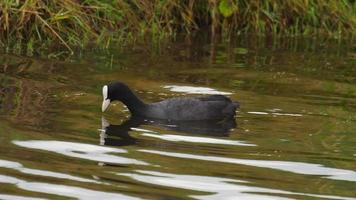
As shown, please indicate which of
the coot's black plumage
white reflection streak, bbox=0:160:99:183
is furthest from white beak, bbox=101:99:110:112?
white reflection streak, bbox=0:160:99:183

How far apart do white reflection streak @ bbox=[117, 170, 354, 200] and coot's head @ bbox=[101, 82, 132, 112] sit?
8.46 feet

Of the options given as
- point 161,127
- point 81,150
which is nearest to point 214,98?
point 161,127

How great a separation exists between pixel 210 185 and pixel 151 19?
770 cm

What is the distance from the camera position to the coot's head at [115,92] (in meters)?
10.3

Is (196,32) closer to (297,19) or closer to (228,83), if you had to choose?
(297,19)

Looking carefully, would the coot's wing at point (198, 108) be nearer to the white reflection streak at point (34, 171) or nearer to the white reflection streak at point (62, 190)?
the white reflection streak at point (34, 171)

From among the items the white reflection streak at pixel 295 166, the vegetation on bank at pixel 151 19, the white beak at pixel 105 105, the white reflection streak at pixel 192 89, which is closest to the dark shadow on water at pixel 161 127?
the white beak at pixel 105 105

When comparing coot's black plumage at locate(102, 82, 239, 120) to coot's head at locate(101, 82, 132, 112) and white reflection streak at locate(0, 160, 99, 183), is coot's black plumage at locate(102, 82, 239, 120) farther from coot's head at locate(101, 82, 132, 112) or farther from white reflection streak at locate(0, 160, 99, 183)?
white reflection streak at locate(0, 160, 99, 183)

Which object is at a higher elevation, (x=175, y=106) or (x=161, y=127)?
(x=175, y=106)

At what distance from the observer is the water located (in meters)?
7.46

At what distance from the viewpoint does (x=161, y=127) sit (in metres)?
9.80

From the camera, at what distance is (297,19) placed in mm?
15914

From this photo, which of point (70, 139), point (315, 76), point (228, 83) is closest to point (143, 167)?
point (70, 139)

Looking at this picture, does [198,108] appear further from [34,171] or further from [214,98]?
[34,171]
